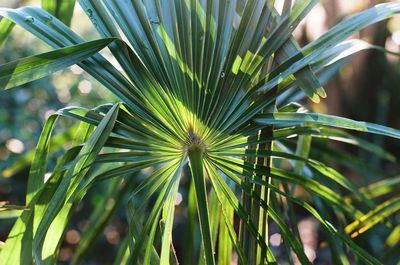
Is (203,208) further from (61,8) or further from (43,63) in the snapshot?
(61,8)

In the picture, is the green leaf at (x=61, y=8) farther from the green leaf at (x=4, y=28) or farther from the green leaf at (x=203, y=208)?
the green leaf at (x=203, y=208)

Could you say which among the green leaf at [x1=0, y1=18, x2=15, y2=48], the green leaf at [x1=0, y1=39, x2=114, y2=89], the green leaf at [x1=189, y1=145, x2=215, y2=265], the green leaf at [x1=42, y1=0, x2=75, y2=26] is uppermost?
the green leaf at [x1=42, y1=0, x2=75, y2=26]

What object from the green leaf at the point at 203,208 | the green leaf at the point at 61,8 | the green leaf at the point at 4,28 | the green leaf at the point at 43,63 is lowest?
the green leaf at the point at 203,208

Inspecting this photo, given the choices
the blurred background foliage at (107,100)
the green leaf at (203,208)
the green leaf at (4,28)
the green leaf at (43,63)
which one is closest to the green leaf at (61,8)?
the green leaf at (4,28)

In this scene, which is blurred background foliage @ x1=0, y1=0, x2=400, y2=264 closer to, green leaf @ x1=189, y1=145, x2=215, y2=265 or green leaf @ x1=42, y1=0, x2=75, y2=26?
green leaf @ x1=189, y1=145, x2=215, y2=265

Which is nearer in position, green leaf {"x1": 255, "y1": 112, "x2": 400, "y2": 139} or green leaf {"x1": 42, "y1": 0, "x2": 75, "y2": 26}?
green leaf {"x1": 255, "y1": 112, "x2": 400, "y2": 139}

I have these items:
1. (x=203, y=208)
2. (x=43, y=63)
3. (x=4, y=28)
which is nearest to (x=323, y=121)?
(x=203, y=208)

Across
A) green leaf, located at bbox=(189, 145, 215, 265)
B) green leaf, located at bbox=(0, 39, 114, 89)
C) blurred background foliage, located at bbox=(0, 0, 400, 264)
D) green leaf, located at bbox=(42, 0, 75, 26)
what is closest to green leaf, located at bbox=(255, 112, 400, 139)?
green leaf, located at bbox=(189, 145, 215, 265)

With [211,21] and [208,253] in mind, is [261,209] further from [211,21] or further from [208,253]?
[211,21]

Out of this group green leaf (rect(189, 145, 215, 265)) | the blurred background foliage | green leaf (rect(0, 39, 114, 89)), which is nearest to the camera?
green leaf (rect(0, 39, 114, 89))
